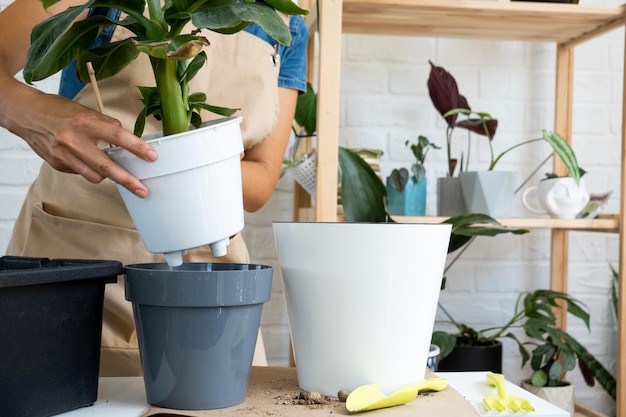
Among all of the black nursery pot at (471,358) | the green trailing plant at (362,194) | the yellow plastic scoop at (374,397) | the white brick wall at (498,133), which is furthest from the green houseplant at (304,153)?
the yellow plastic scoop at (374,397)

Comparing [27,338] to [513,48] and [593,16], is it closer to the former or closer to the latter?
[593,16]

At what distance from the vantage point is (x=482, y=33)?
74.1 inches

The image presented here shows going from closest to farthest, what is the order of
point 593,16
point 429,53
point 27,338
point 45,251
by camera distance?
point 27,338 < point 45,251 < point 593,16 < point 429,53

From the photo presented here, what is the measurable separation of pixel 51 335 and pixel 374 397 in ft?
0.94

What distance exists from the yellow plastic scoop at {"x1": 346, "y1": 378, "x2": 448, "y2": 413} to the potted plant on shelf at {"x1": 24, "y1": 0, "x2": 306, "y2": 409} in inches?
4.2

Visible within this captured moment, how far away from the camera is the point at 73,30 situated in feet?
2.18

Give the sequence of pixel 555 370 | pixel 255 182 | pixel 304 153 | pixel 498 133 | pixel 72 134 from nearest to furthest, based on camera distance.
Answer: pixel 72 134 → pixel 255 182 → pixel 555 370 → pixel 304 153 → pixel 498 133

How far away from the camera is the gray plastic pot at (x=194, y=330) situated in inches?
25.3

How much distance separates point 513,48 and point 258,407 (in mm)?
1642

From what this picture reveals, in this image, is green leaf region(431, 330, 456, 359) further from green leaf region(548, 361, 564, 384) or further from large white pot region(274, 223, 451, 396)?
large white pot region(274, 223, 451, 396)

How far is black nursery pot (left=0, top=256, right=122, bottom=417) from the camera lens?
0.59 m

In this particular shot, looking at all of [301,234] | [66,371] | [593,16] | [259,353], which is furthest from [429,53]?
[66,371]

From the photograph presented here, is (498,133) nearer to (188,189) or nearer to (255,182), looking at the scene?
(255,182)

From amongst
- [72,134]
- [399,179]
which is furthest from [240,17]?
[399,179]
